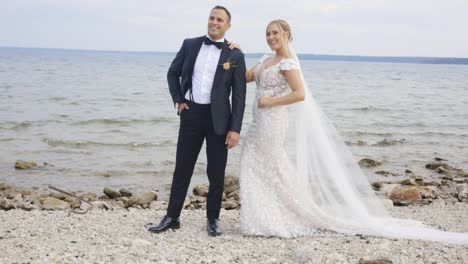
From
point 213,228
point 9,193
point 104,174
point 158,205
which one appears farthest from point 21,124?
point 213,228

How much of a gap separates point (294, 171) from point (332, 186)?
0.55m

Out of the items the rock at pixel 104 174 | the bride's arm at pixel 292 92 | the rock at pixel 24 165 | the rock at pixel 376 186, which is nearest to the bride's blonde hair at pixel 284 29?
the bride's arm at pixel 292 92

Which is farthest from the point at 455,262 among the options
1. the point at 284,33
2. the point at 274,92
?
the point at 284,33

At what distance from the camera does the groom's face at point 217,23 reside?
532 cm

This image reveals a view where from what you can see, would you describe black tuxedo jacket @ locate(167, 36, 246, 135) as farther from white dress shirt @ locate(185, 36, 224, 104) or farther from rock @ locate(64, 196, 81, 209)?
rock @ locate(64, 196, 81, 209)

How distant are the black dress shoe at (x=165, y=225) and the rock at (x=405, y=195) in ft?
15.7

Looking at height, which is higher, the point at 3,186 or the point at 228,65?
the point at 228,65

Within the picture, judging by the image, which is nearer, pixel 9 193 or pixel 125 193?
pixel 9 193

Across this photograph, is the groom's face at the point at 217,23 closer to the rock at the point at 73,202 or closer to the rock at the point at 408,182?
the rock at the point at 73,202

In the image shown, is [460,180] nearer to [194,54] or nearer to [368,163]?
[368,163]

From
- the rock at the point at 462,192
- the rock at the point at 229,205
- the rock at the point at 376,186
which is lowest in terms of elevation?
the rock at the point at 376,186

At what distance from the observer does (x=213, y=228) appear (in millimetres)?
6004

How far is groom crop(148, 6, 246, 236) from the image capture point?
5.44 meters

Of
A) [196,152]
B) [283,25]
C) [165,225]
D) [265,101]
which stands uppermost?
[283,25]
